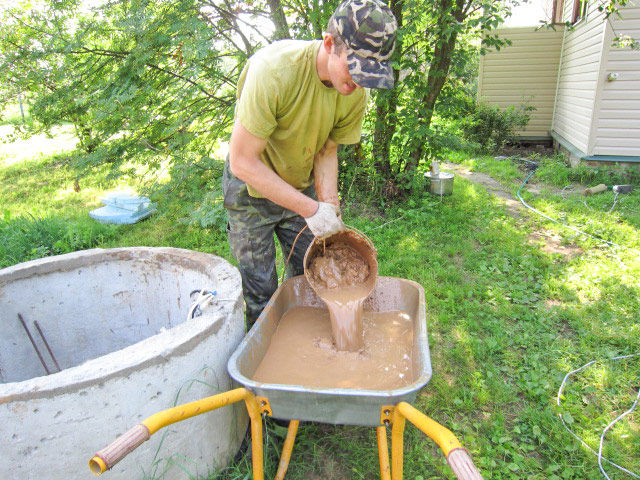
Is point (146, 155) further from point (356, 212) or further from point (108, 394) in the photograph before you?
point (108, 394)

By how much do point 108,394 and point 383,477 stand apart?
1.07m

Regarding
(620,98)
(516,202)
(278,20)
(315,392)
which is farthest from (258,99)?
(620,98)

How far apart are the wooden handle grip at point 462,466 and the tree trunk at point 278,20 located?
4159 mm

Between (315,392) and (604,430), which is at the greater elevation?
(315,392)

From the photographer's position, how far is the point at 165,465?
167 cm

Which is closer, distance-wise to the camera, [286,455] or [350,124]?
[286,455]

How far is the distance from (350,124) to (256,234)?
77 cm

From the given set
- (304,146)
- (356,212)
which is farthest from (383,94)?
(304,146)

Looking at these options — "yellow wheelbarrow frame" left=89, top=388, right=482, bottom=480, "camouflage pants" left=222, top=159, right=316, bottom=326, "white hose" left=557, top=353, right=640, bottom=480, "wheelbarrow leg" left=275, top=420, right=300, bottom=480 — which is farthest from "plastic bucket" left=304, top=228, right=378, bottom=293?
"white hose" left=557, top=353, right=640, bottom=480

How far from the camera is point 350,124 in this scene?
2.26 metres

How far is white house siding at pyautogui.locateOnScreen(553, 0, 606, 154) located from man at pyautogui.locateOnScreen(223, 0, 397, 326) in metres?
5.70

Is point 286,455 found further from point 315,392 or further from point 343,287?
point 343,287

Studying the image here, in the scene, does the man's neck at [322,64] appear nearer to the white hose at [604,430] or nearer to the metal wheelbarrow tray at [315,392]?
the metal wheelbarrow tray at [315,392]

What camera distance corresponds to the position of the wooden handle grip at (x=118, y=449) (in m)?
1.13
